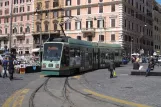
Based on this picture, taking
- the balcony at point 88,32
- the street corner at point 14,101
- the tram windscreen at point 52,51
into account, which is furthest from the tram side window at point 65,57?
the balcony at point 88,32

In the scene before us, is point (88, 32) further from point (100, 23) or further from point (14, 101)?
point (14, 101)

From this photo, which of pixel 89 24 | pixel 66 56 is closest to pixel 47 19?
pixel 89 24

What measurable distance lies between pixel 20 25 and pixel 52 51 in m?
64.0

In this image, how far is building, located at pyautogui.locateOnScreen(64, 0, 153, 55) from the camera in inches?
2628

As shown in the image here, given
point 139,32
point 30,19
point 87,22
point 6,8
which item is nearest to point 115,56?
point 87,22

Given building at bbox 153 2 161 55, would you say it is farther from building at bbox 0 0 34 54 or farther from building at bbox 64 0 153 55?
building at bbox 0 0 34 54

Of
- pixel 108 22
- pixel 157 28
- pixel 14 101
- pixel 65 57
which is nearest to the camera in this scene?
pixel 14 101

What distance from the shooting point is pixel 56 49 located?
2322 centimetres

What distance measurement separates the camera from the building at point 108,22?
6675 centimetres

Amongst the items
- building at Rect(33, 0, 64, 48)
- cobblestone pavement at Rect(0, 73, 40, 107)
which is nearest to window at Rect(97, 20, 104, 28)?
building at Rect(33, 0, 64, 48)

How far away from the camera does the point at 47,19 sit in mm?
78500

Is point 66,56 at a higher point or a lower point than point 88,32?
lower

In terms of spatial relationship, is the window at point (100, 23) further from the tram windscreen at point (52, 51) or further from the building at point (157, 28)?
the tram windscreen at point (52, 51)

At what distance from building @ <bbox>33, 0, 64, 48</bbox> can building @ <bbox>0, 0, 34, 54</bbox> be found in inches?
94.1
